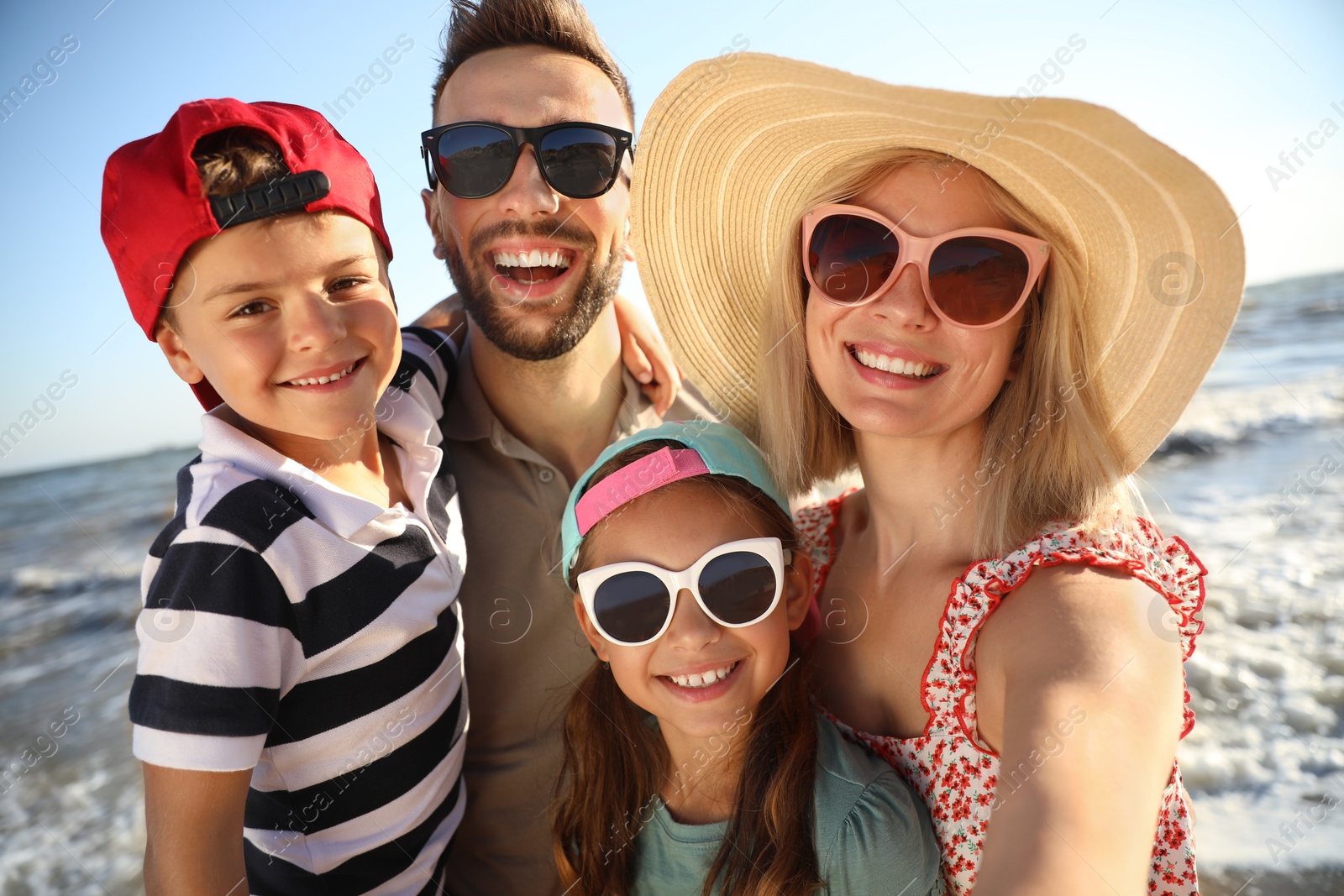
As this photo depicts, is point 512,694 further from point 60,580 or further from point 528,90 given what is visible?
point 60,580

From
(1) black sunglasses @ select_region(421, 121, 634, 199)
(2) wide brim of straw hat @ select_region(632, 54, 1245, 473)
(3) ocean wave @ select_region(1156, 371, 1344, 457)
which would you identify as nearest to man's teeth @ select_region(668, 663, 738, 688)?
(2) wide brim of straw hat @ select_region(632, 54, 1245, 473)

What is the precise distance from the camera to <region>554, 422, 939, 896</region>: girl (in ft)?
6.26

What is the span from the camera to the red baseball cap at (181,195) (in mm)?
1938

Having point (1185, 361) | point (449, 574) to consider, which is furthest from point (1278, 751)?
point (449, 574)

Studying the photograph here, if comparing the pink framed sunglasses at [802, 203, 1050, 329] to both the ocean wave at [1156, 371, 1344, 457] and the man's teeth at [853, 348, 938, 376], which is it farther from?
the ocean wave at [1156, 371, 1344, 457]

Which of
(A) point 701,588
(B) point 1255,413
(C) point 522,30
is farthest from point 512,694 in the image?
(B) point 1255,413

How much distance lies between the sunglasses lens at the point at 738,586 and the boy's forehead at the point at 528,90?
1.81 metres

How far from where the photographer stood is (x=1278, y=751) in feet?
15.1

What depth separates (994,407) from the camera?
7.23ft

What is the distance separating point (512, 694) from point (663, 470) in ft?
3.64

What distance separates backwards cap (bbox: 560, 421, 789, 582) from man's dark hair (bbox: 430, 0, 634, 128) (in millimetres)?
1696

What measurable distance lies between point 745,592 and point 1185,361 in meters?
1.27

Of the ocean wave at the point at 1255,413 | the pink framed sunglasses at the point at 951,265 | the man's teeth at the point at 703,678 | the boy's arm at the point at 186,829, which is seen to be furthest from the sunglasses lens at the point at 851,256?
the ocean wave at the point at 1255,413

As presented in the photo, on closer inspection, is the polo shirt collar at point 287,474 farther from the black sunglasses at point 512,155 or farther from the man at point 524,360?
the black sunglasses at point 512,155
